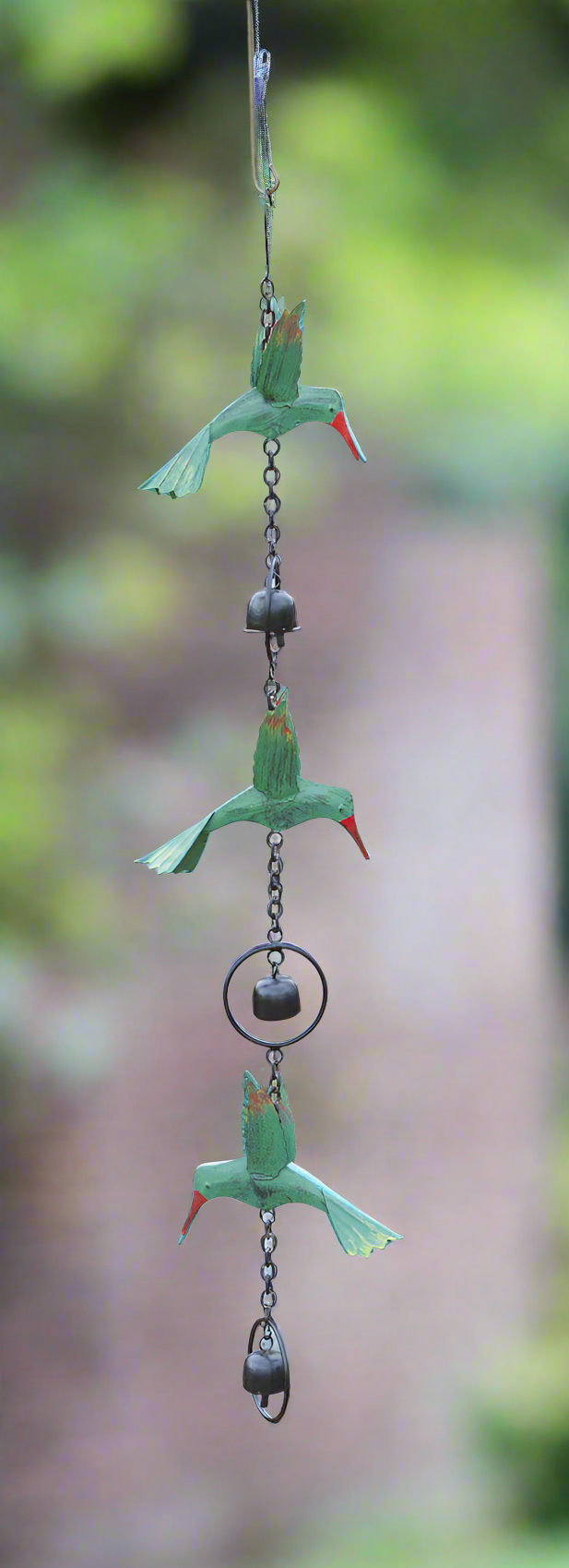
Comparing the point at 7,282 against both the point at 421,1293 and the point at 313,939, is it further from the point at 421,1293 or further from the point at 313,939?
the point at 421,1293

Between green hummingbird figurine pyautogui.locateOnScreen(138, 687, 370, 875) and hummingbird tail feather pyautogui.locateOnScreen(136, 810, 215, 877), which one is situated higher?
green hummingbird figurine pyautogui.locateOnScreen(138, 687, 370, 875)

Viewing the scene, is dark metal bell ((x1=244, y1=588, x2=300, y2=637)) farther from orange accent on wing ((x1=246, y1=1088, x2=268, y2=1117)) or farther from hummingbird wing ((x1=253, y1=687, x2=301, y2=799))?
orange accent on wing ((x1=246, y1=1088, x2=268, y2=1117))

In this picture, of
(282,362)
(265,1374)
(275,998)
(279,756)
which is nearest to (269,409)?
(282,362)

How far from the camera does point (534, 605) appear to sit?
143 cm

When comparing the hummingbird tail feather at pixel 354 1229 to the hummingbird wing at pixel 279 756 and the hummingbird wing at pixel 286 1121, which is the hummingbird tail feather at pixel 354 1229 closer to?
the hummingbird wing at pixel 286 1121

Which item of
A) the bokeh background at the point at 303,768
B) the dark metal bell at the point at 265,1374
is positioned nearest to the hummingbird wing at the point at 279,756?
the dark metal bell at the point at 265,1374

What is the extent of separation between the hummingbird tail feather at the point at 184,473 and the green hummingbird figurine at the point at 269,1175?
0.30 metres

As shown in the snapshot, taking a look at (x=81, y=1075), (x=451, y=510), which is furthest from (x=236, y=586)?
(x=81, y=1075)

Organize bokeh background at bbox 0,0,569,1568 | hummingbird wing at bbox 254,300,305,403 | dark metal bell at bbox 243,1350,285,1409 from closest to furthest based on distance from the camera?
hummingbird wing at bbox 254,300,305,403 → dark metal bell at bbox 243,1350,285,1409 → bokeh background at bbox 0,0,569,1568

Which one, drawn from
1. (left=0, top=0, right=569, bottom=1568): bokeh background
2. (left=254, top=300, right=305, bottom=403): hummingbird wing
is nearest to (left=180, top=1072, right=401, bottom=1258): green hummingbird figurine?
(left=254, top=300, right=305, bottom=403): hummingbird wing

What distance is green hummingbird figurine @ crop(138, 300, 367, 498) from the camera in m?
0.60

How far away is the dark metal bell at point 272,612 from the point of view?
626 millimetres

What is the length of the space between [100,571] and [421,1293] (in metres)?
0.88

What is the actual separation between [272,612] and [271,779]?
0.27ft
